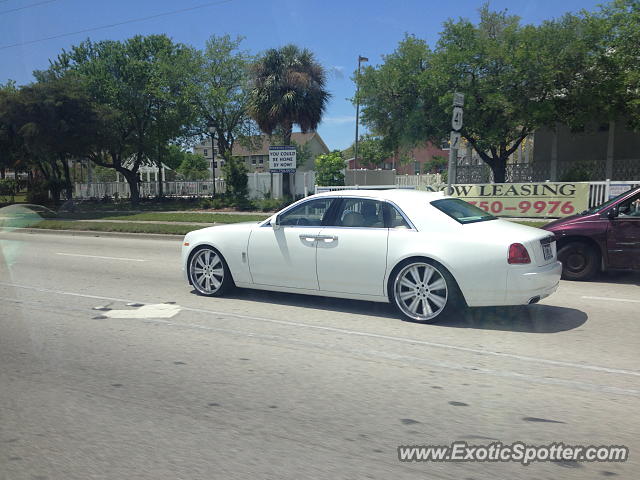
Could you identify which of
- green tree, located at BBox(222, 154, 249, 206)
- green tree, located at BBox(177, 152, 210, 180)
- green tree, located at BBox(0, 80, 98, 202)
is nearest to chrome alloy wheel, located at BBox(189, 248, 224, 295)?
green tree, located at BBox(222, 154, 249, 206)

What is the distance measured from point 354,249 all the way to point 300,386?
242cm

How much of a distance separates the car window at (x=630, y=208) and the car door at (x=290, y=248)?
4962 mm

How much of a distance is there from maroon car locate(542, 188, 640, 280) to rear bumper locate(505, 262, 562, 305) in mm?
3190

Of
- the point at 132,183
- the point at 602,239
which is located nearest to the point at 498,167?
the point at 602,239

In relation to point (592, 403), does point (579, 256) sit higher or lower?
higher

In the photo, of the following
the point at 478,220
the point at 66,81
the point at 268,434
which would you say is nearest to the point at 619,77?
the point at 478,220

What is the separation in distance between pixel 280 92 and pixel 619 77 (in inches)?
637

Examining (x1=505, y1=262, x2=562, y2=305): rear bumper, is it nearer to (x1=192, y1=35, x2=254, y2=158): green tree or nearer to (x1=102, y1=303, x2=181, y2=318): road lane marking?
(x1=102, y1=303, x2=181, y2=318): road lane marking

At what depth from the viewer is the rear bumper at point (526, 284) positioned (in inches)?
228

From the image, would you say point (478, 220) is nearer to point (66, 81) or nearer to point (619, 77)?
point (619, 77)

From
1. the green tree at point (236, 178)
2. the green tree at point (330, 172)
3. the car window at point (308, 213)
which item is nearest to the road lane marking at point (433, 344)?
the car window at point (308, 213)

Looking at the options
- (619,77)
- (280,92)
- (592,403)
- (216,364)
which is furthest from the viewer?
(280,92)

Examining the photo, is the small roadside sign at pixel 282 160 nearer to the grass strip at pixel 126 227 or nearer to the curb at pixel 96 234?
the grass strip at pixel 126 227

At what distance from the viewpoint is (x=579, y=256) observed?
8.88 meters
